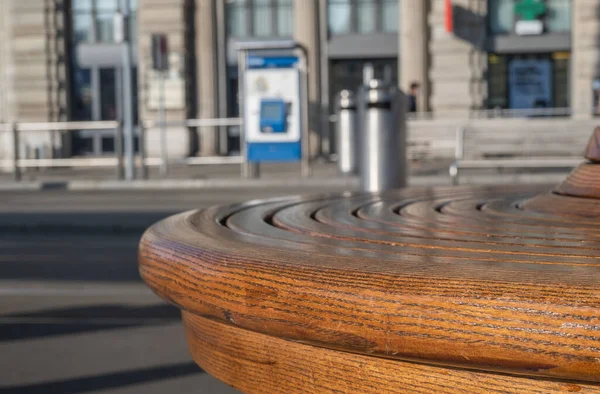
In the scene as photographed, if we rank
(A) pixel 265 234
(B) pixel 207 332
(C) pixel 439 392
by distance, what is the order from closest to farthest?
(C) pixel 439 392, (B) pixel 207 332, (A) pixel 265 234

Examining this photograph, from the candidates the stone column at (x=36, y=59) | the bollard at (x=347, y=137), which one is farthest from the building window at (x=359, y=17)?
the bollard at (x=347, y=137)

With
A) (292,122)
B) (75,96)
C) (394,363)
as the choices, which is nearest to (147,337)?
(394,363)

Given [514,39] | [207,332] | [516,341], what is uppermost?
[514,39]

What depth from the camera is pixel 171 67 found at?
26.5 meters

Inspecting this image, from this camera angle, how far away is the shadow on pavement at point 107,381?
3.91 metres

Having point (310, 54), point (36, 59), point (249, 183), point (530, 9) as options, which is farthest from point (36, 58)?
point (249, 183)

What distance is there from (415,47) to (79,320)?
20.9m

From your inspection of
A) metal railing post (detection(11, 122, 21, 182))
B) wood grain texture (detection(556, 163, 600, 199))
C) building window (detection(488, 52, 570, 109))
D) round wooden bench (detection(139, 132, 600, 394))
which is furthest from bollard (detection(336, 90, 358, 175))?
round wooden bench (detection(139, 132, 600, 394))

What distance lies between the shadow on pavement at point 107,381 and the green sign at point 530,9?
22.3m

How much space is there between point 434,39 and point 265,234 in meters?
23.8

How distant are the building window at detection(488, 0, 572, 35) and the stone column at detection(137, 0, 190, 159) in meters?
7.55

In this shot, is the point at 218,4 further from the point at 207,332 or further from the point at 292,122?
the point at 207,332

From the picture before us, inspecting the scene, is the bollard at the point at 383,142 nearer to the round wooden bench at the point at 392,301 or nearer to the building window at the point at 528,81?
the round wooden bench at the point at 392,301

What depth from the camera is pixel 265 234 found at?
2.17 m
